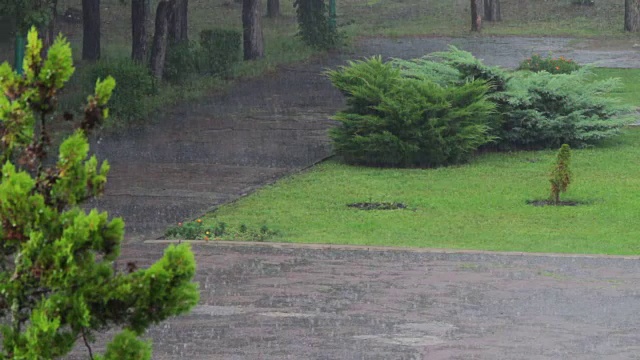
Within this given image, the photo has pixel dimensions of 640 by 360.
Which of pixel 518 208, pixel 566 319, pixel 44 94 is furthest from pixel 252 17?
pixel 44 94

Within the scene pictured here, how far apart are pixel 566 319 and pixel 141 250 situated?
4.76 meters

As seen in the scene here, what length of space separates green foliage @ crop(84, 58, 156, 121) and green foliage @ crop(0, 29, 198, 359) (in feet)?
60.9

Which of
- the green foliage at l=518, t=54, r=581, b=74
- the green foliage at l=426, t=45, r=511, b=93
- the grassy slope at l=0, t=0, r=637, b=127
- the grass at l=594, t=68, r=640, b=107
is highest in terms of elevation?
the grassy slope at l=0, t=0, r=637, b=127

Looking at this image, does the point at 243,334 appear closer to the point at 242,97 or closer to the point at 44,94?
the point at 44,94

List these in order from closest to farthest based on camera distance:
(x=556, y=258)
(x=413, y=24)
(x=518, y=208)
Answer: (x=556, y=258) < (x=518, y=208) < (x=413, y=24)

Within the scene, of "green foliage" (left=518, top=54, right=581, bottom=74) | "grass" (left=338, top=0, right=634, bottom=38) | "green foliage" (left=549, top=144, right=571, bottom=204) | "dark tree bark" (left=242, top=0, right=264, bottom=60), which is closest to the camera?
"green foliage" (left=549, top=144, right=571, bottom=204)

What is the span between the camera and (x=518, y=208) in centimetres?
1630

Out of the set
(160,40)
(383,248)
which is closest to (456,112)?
(383,248)

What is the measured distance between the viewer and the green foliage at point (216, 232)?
555 inches

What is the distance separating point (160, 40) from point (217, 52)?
311 centimetres

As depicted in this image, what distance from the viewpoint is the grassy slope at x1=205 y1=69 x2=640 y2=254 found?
46.7 feet

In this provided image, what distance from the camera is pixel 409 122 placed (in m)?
19.7

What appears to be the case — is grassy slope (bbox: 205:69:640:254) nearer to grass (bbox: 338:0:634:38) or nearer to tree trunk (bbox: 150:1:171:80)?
tree trunk (bbox: 150:1:171:80)

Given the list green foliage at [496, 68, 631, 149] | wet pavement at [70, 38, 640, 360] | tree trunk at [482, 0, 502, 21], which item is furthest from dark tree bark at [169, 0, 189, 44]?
tree trunk at [482, 0, 502, 21]
